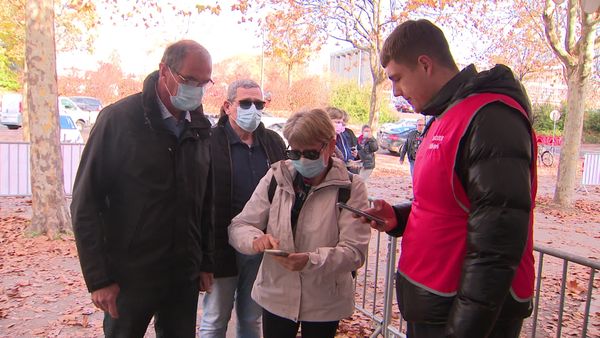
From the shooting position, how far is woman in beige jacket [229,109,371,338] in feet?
8.16

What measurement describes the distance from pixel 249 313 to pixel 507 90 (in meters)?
2.29

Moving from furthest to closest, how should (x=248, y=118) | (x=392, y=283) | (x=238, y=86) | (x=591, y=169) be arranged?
1. (x=591, y=169)
2. (x=392, y=283)
3. (x=238, y=86)
4. (x=248, y=118)

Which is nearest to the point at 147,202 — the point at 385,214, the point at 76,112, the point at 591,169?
the point at 385,214

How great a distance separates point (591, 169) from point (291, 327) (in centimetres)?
1541

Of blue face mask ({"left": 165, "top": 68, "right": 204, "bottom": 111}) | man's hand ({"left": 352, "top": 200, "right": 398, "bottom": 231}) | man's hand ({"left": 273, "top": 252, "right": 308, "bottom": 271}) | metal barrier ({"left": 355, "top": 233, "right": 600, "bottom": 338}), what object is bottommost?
metal barrier ({"left": 355, "top": 233, "right": 600, "bottom": 338})

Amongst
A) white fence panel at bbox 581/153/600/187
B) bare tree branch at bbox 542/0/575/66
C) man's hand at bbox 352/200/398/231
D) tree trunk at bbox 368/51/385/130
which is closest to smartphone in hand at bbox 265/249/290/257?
man's hand at bbox 352/200/398/231

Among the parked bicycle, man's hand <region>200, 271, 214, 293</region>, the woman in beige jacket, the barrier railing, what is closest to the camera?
the woman in beige jacket

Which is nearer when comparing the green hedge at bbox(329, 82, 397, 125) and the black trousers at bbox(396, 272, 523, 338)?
the black trousers at bbox(396, 272, 523, 338)

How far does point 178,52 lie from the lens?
2.51 metres

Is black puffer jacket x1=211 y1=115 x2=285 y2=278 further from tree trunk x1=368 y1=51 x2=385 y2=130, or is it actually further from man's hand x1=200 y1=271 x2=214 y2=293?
tree trunk x1=368 y1=51 x2=385 y2=130

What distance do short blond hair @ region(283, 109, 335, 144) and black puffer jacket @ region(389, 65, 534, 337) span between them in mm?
1064

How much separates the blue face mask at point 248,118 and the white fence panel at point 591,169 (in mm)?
14637

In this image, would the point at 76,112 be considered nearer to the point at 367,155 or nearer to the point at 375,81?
the point at 375,81

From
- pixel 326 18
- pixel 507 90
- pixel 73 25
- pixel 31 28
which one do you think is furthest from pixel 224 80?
pixel 507 90
